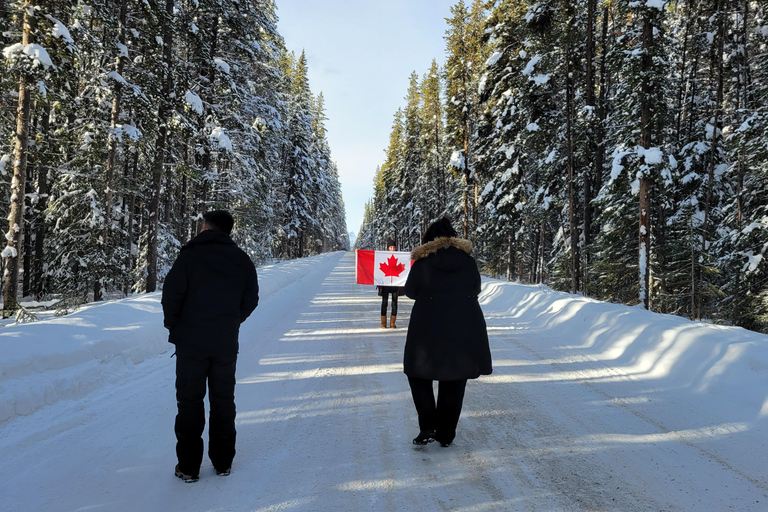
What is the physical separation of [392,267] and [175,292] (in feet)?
26.2

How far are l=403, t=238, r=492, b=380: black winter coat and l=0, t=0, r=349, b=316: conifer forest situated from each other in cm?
999

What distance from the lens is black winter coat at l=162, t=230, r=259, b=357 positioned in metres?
3.39

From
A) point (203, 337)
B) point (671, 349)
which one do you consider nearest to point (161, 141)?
point (203, 337)

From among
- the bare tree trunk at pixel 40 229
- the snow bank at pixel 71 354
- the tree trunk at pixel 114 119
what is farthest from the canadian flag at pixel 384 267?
the bare tree trunk at pixel 40 229

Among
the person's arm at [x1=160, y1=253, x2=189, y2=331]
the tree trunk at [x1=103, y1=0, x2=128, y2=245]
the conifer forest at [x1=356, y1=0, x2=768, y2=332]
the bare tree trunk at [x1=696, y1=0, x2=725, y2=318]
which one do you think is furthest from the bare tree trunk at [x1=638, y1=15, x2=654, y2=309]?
the tree trunk at [x1=103, y1=0, x2=128, y2=245]

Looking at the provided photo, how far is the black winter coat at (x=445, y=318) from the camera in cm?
389

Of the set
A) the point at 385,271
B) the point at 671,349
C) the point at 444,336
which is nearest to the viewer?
the point at 444,336

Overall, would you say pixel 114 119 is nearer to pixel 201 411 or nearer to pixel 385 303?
pixel 385 303

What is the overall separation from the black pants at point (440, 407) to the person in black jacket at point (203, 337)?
164cm

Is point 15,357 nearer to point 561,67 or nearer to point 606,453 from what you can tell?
point 606,453

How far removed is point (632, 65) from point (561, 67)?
598 cm

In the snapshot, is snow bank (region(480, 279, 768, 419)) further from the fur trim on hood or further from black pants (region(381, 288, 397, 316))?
the fur trim on hood

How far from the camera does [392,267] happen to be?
11141 mm

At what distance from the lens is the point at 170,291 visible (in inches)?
132
